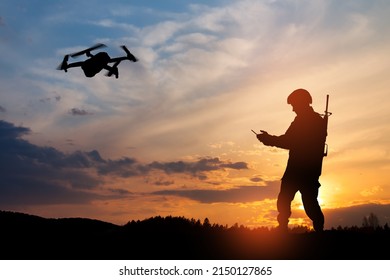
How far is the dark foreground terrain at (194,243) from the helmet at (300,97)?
10.8 feet

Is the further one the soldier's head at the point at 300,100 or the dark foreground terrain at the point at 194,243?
the soldier's head at the point at 300,100

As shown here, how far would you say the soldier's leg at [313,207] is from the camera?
12.3 meters

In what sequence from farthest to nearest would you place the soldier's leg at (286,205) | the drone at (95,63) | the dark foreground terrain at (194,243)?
the drone at (95,63), the soldier's leg at (286,205), the dark foreground terrain at (194,243)

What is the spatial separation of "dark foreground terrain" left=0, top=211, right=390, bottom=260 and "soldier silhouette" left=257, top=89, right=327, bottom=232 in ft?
2.06

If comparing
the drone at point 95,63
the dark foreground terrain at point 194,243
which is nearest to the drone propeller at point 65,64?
the drone at point 95,63

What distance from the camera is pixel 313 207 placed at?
40.3 ft

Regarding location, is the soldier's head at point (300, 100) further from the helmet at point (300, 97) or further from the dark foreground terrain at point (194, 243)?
the dark foreground terrain at point (194, 243)

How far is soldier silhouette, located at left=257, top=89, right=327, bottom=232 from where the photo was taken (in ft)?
40.5

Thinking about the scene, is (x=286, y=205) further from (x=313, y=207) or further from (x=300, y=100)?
(x=300, y=100)

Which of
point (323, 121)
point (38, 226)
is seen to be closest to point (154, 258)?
point (323, 121)

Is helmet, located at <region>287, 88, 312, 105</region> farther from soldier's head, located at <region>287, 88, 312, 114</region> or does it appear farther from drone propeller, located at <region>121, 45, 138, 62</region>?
drone propeller, located at <region>121, 45, 138, 62</region>

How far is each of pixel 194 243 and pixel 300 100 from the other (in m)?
4.42

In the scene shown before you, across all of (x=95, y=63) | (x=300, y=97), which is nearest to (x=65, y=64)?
(x=95, y=63)

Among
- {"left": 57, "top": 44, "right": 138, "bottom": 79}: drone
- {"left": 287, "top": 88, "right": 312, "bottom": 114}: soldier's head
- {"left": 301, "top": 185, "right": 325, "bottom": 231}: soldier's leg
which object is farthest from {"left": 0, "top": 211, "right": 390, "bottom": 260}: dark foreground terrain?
{"left": 57, "top": 44, "right": 138, "bottom": 79}: drone
